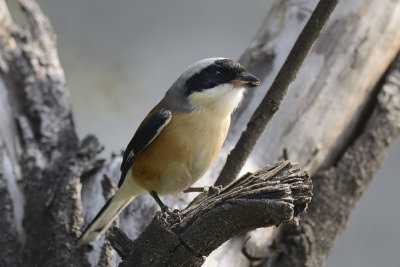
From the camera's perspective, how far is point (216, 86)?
400 cm

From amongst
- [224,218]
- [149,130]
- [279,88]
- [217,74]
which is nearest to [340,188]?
[279,88]

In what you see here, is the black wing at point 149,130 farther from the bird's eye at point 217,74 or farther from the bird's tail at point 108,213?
the bird's eye at point 217,74

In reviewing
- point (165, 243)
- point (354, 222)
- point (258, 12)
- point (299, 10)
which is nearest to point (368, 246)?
point (354, 222)

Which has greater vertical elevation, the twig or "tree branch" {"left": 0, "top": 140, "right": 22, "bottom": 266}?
the twig

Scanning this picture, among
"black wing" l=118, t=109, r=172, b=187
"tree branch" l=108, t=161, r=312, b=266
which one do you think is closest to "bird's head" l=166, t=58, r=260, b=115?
"black wing" l=118, t=109, r=172, b=187

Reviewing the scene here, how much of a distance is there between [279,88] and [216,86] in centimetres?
43

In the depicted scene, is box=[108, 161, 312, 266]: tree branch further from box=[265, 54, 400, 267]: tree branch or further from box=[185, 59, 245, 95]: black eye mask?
box=[265, 54, 400, 267]: tree branch

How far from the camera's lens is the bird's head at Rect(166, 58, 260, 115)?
395 centimetres

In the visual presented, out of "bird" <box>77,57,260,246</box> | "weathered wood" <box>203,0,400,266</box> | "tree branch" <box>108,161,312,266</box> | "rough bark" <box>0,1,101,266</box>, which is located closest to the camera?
"tree branch" <box>108,161,312,266</box>

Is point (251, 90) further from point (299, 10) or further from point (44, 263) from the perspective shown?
point (44, 263)

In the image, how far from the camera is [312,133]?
484 cm

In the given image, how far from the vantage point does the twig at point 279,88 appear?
355cm

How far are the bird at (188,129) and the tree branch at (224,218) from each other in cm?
80

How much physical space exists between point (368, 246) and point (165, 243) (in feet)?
18.0
